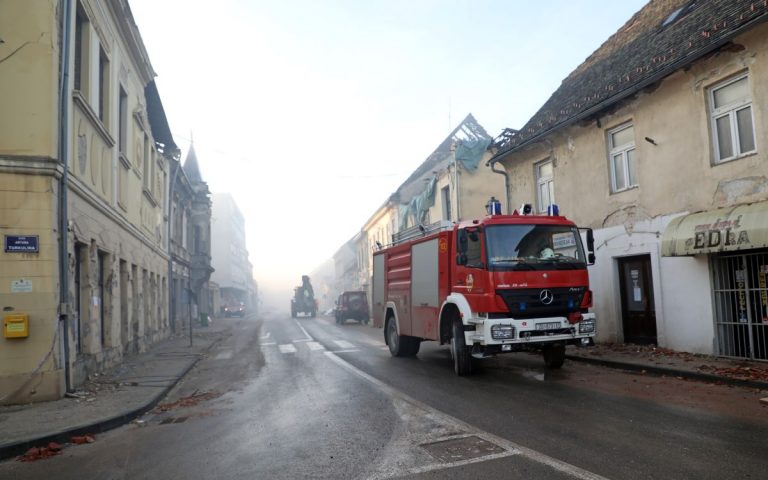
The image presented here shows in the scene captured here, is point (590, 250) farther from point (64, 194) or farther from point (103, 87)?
point (103, 87)

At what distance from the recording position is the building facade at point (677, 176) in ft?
32.3

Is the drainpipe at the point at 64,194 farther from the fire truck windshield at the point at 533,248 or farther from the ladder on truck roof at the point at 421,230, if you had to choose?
the fire truck windshield at the point at 533,248

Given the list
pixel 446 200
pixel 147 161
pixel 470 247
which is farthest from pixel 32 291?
pixel 446 200

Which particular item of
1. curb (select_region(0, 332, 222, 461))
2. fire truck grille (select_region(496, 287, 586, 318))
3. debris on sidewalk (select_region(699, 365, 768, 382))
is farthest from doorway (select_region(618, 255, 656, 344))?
curb (select_region(0, 332, 222, 461))

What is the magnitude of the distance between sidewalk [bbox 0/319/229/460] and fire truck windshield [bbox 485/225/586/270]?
6.08 m

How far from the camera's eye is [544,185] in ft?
55.0

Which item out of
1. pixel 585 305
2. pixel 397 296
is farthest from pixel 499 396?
pixel 397 296

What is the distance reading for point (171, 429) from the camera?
21.9 ft

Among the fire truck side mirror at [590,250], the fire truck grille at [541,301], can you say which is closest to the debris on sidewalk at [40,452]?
the fire truck grille at [541,301]

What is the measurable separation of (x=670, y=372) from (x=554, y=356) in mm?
1985

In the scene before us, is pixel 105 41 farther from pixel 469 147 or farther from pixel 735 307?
pixel 469 147

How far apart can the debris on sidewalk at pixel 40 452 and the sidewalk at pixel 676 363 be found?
9.15m

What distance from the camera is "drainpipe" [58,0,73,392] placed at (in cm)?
877

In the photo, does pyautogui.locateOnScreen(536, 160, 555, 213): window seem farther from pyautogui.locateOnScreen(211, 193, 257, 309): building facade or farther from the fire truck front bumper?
pyautogui.locateOnScreen(211, 193, 257, 309): building facade
